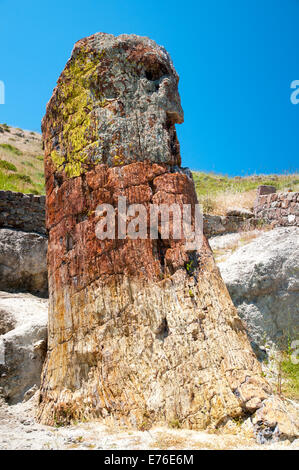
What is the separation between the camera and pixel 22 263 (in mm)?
8695

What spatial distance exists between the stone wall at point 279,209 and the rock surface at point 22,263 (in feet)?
18.4

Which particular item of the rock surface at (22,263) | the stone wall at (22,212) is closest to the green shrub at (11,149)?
the stone wall at (22,212)

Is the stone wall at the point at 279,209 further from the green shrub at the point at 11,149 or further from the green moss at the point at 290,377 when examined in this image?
the green shrub at the point at 11,149

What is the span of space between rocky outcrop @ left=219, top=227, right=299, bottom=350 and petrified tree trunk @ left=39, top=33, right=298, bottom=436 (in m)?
1.82

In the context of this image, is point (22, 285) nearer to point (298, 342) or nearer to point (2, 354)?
point (2, 354)

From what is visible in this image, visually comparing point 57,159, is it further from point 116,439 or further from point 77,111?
point 116,439

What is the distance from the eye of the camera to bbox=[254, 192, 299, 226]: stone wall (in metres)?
9.59

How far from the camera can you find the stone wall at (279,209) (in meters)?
9.59

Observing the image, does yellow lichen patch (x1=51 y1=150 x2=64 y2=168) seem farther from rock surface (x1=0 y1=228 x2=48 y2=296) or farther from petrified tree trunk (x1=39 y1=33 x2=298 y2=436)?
rock surface (x1=0 y1=228 x2=48 y2=296)

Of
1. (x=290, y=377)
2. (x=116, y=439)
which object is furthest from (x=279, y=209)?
(x=116, y=439)

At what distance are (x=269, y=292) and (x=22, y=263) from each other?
530 centimetres

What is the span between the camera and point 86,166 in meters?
4.48
